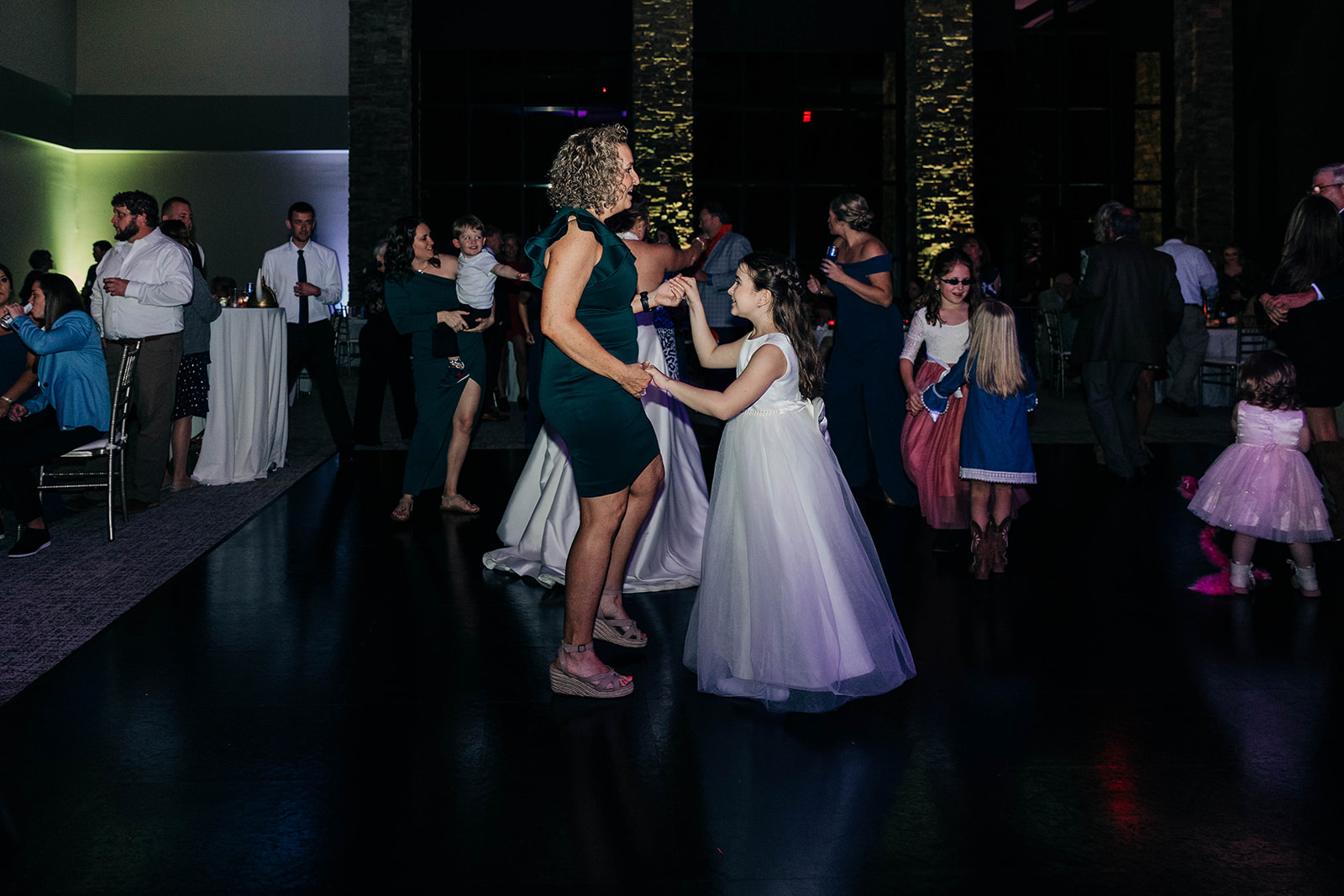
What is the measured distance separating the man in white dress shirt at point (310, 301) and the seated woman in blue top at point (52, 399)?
2.38m

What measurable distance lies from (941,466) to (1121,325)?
2.57m

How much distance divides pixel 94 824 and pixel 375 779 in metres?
0.62

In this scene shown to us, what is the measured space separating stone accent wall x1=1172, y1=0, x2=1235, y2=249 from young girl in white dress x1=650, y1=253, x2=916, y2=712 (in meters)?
13.7

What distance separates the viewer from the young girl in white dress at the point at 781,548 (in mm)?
3342

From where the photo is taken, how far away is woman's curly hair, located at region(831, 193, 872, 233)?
6117 millimetres

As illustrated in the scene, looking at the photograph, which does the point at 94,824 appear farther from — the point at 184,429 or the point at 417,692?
the point at 184,429

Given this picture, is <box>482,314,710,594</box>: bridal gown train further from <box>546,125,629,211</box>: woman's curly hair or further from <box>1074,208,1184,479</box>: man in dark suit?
<box>1074,208,1184,479</box>: man in dark suit

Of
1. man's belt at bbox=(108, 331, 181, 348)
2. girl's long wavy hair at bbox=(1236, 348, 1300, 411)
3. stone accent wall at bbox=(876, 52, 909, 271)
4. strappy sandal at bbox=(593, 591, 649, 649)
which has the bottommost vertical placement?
strappy sandal at bbox=(593, 591, 649, 649)

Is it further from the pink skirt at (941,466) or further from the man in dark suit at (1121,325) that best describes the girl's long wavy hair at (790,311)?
the man in dark suit at (1121,325)

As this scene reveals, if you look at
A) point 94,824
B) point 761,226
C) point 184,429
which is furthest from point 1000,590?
point 761,226

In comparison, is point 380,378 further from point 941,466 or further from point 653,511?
point 941,466

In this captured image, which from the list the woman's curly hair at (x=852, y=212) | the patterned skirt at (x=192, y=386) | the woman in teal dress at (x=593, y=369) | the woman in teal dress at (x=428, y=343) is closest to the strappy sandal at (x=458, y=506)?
the woman in teal dress at (x=428, y=343)

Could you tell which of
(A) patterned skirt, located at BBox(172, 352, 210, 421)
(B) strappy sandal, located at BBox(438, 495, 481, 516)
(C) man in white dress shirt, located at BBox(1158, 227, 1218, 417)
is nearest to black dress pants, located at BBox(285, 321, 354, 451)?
(A) patterned skirt, located at BBox(172, 352, 210, 421)

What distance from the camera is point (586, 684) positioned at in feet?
11.4
